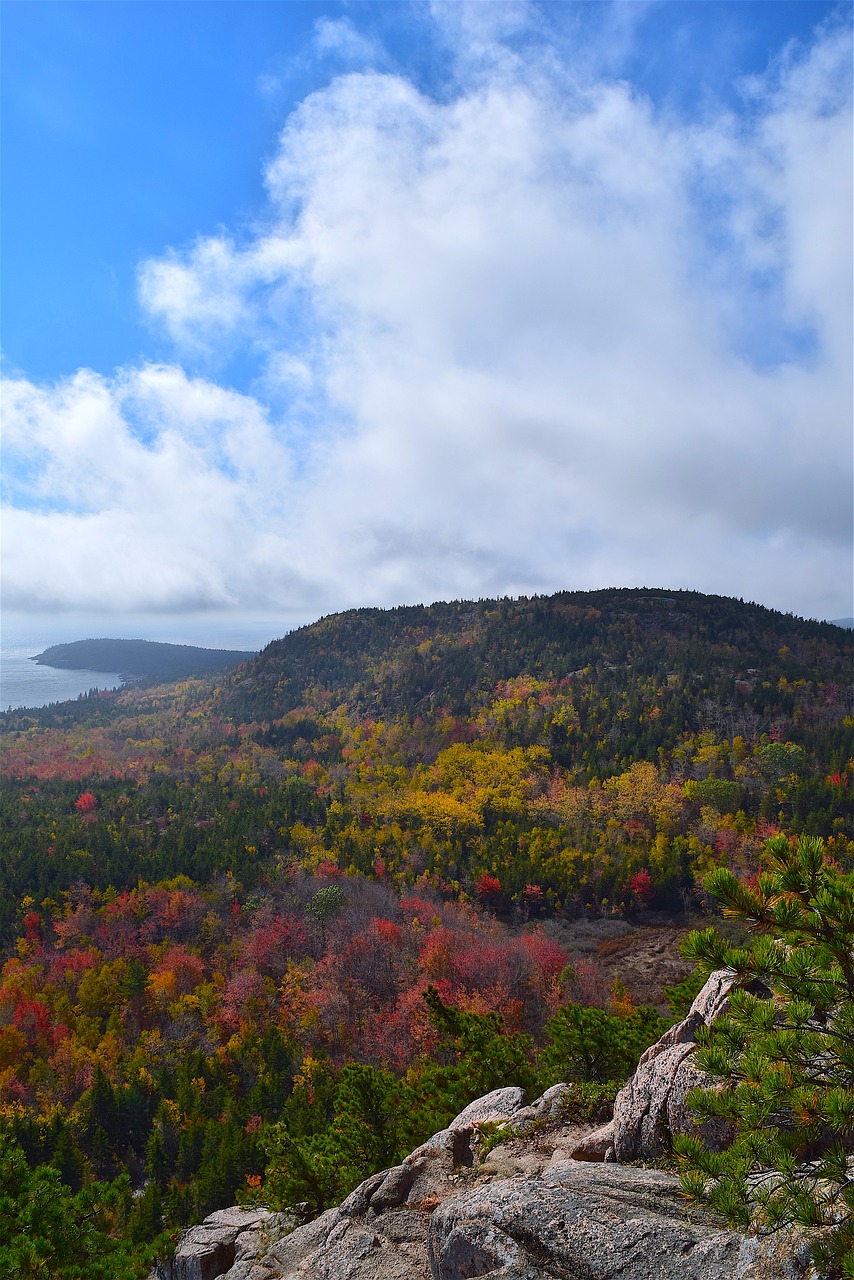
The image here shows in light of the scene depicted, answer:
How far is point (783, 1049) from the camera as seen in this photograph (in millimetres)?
6656

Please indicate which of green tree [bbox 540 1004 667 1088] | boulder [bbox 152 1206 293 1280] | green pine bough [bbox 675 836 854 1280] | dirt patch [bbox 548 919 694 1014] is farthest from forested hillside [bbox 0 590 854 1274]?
dirt patch [bbox 548 919 694 1014]

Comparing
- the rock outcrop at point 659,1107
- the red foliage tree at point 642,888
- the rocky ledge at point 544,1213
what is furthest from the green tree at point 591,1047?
the red foliage tree at point 642,888

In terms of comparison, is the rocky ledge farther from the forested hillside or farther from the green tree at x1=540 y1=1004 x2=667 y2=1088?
the forested hillside

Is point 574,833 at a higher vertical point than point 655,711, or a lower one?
lower

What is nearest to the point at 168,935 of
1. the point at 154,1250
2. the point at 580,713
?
the point at 154,1250

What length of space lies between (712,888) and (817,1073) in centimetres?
260

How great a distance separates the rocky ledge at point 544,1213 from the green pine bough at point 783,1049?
910mm

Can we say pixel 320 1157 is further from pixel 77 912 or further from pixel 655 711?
pixel 655 711

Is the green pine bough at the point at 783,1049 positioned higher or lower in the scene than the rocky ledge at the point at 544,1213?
higher

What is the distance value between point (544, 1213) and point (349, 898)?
7014cm

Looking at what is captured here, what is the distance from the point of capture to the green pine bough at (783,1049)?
20.7ft

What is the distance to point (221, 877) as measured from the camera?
78500mm

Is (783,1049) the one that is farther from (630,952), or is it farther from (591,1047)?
(630,952)

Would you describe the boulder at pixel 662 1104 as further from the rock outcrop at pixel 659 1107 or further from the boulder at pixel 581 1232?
the boulder at pixel 581 1232
